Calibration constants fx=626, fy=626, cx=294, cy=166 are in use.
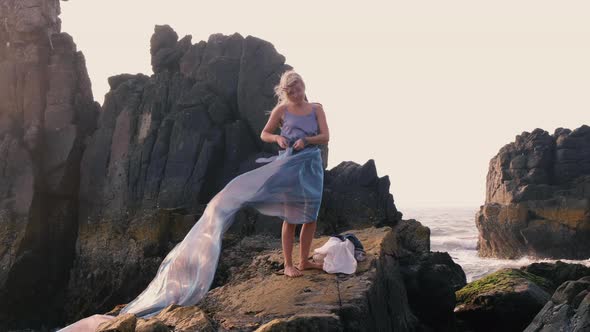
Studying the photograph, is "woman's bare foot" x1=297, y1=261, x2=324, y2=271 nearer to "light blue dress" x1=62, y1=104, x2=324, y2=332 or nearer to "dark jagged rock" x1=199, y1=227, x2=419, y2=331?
"dark jagged rock" x1=199, y1=227, x2=419, y2=331

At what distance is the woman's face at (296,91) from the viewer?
7.16 meters

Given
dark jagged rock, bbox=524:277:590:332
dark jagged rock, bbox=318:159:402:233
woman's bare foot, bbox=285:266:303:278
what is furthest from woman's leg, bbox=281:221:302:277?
dark jagged rock, bbox=318:159:402:233

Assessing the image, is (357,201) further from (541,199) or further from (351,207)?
(541,199)

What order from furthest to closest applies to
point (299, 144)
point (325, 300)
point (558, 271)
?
point (558, 271) < point (299, 144) < point (325, 300)

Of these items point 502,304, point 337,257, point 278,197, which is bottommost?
point 502,304

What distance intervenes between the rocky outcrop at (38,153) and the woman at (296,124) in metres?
19.8

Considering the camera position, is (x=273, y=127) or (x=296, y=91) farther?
(x=273, y=127)

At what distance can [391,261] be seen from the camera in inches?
360

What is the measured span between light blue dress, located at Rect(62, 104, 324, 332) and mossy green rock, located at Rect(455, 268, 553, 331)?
186 inches

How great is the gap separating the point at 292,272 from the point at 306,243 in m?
0.39

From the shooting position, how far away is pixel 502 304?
34.2ft

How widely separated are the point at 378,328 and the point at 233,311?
1692mm

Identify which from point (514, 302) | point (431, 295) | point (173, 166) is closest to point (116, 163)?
point (173, 166)

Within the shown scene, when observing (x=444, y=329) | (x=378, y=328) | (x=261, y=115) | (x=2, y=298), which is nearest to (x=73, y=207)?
(x=2, y=298)
